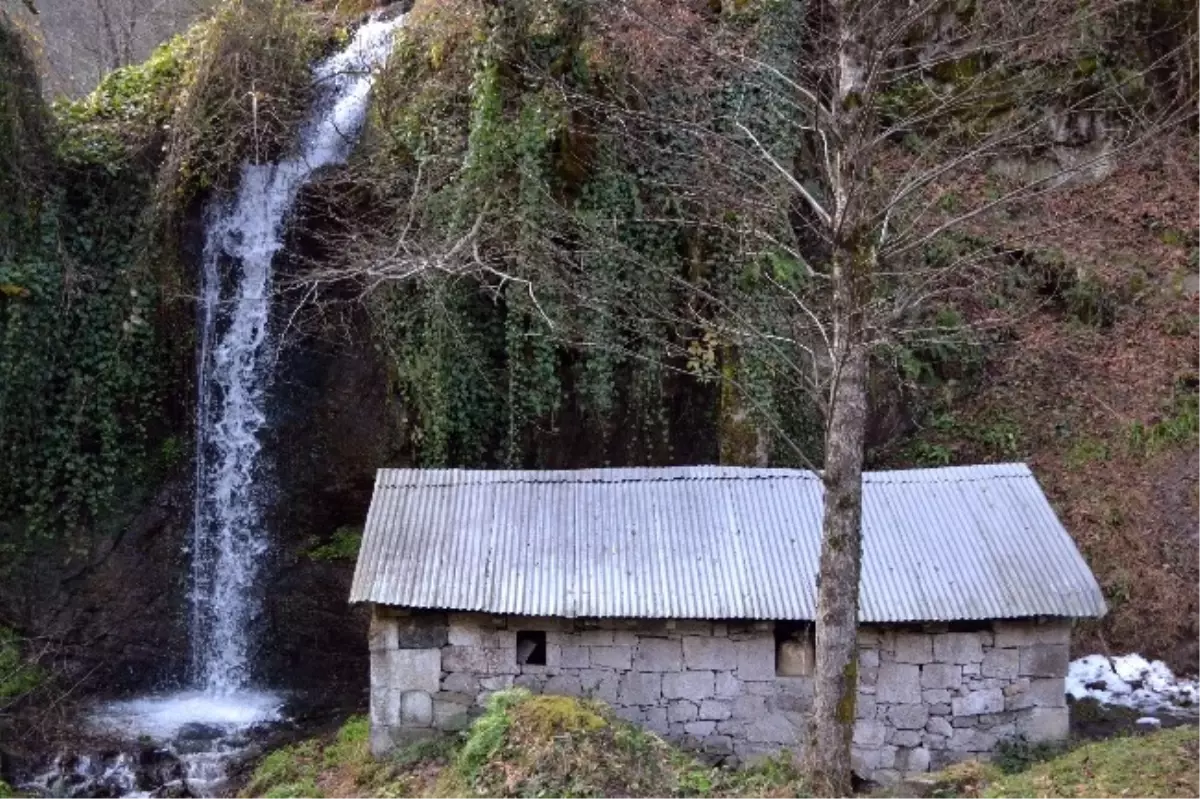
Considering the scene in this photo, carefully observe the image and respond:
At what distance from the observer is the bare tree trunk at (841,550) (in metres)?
6.30

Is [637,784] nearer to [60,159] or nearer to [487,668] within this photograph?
[487,668]

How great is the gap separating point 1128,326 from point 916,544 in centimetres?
605

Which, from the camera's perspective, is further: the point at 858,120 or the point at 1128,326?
the point at 1128,326

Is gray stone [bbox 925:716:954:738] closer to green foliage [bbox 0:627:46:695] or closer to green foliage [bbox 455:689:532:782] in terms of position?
green foliage [bbox 455:689:532:782]

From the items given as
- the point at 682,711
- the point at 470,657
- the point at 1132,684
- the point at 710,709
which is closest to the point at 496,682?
the point at 470,657

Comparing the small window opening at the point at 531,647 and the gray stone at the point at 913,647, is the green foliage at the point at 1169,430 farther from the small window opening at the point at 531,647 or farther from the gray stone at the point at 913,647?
the small window opening at the point at 531,647

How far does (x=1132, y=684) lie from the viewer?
9727 millimetres

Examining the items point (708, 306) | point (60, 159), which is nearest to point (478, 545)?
point (708, 306)

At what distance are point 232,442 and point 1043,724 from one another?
8674 mm

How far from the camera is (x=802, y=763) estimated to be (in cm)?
669

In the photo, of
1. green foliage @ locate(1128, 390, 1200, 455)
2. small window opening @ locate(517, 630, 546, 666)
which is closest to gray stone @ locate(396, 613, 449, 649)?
small window opening @ locate(517, 630, 546, 666)

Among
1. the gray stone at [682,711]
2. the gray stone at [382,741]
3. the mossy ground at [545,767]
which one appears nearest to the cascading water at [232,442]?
the gray stone at [382,741]

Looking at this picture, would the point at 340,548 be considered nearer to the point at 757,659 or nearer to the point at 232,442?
the point at 232,442

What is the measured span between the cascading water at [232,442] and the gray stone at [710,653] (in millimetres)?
Result: 4465
